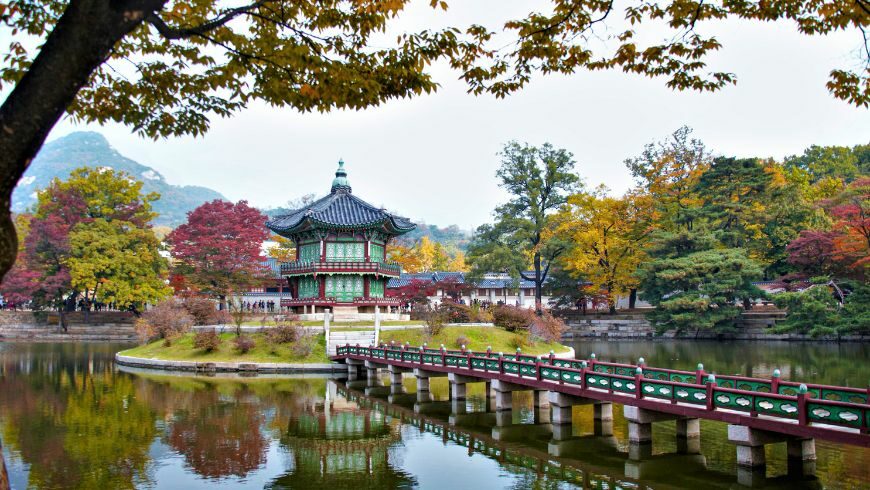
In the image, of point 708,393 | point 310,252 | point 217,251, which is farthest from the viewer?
point 217,251

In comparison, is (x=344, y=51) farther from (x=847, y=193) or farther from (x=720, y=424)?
(x=847, y=193)

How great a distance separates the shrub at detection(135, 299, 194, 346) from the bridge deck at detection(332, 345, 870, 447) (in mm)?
22515

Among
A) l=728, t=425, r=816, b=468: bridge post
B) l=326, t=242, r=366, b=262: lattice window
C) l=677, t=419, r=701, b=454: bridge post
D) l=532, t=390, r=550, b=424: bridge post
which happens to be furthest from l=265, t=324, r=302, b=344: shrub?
l=728, t=425, r=816, b=468: bridge post

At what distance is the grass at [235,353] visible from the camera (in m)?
35.6

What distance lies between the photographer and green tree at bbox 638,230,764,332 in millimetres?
50281

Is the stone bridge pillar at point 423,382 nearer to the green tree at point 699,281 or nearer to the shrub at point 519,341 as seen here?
the shrub at point 519,341

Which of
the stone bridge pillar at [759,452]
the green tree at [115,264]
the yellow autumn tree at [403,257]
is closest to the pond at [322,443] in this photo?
the stone bridge pillar at [759,452]

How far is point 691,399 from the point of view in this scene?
15.6 metres

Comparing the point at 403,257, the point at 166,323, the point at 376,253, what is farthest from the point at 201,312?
the point at 403,257

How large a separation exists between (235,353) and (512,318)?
16669 millimetres

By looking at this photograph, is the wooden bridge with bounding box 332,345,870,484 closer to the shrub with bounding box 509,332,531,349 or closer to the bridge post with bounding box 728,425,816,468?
the bridge post with bounding box 728,425,816,468

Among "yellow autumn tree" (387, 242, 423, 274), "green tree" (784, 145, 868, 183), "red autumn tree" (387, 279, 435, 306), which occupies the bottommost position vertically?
"red autumn tree" (387, 279, 435, 306)

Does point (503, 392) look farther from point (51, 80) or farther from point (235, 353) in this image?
point (51, 80)

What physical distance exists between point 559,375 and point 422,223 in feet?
545
